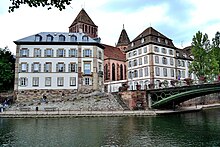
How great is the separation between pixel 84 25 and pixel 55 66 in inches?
1358

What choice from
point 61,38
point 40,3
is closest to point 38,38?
point 61,38

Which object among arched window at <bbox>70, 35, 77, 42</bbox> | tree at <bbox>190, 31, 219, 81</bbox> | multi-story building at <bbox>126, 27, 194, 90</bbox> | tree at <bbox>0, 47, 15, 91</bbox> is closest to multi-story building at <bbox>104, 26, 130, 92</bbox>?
multi-story building at <bbox>126, 27, 194, 90</bbox>

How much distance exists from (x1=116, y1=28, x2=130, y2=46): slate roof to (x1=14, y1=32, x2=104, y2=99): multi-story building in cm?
3667

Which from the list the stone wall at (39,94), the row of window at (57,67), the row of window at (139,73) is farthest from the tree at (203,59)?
the stone wall at (39,94)

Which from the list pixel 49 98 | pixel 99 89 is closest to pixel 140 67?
pixel 99 89

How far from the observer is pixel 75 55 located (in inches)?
1628

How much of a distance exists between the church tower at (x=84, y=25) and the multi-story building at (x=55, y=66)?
1197 inches

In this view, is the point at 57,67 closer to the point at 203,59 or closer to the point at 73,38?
the point at 73,38

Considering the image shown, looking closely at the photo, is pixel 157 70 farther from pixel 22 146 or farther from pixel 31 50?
→ pixel 22 146

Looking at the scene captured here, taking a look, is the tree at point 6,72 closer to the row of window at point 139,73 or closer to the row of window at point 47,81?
the row of window at point 47,81

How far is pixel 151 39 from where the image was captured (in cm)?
4800

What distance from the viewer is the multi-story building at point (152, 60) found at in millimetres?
47562

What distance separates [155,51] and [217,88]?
2112 centimetres

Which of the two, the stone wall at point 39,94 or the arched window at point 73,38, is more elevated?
the arched window at point 73,38
